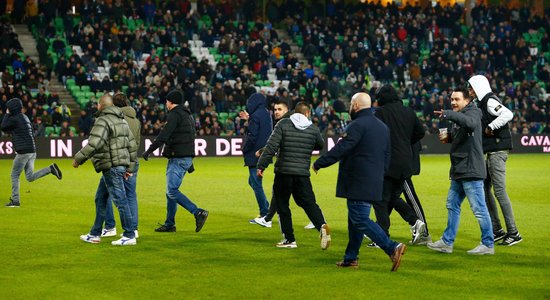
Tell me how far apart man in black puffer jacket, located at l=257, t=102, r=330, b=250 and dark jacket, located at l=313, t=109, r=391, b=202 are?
5.60 feet

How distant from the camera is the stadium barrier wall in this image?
3400 cm

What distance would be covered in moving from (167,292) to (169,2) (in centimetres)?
3770

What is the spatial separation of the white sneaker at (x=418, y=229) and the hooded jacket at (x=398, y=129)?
890mm

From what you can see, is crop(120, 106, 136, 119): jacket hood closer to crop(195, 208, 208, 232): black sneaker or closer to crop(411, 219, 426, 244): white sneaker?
crop(195, 208, 208, 232): black sneaker

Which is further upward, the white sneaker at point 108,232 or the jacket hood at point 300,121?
the jacket hood at point 300,121

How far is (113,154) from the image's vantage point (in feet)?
40.7

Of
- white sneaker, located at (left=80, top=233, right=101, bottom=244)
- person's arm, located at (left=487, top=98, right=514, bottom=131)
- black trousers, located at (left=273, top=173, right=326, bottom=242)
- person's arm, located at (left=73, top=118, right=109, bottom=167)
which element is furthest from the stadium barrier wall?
person's arm, located at (left=487, top=98, right=514, bottom=131)

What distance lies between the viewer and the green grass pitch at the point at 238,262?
31.6 ft

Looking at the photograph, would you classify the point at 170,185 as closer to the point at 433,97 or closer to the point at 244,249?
the point at 244,249

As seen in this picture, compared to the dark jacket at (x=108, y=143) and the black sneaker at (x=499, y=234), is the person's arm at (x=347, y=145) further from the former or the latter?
the black sneaker at (x=499, y=234)

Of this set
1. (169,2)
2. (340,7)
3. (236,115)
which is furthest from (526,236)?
(340,7)

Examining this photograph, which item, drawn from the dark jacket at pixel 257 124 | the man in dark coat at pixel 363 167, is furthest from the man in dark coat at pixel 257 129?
the man in dark coat at pixel 363 167

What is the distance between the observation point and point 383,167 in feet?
35.3

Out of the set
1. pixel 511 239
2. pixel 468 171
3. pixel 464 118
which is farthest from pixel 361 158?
pixel 511 239
